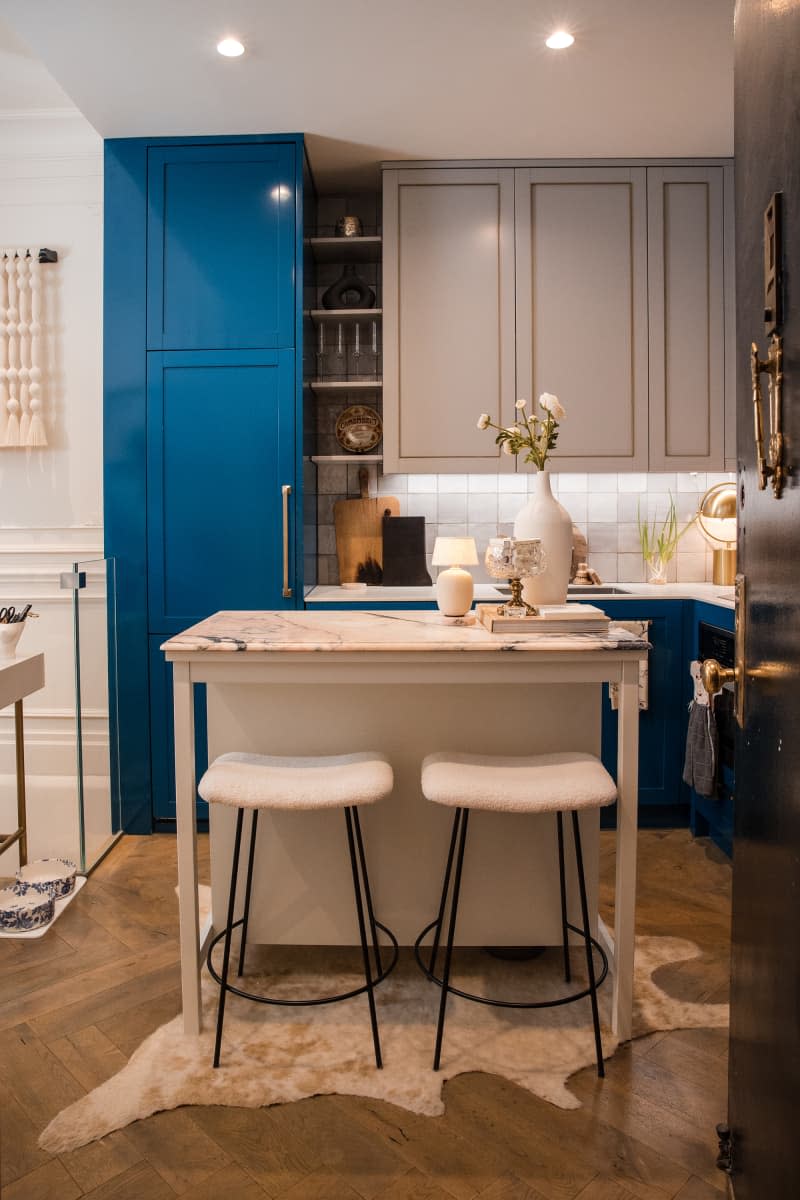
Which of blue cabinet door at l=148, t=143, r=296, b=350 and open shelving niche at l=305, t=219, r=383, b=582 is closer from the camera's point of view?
blue cabinet door at l=148, t=143, r=296, b=350

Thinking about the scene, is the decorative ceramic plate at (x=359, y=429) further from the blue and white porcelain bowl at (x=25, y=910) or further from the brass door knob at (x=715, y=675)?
the brass door knob at (x=715, y=675)

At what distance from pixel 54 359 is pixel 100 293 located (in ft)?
1.18

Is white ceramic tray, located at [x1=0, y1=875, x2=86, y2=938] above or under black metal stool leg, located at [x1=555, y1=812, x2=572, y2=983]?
under

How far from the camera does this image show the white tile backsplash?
393 centimetres

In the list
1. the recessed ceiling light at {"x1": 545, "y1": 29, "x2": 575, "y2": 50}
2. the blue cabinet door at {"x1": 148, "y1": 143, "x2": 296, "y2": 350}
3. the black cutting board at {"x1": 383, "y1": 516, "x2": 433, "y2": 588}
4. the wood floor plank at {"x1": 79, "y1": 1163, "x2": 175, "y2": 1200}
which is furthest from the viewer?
the black cutting board at {"x1": 383, "y1": 516, "x2": 433, "y2": 588}

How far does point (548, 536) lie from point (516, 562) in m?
0.19

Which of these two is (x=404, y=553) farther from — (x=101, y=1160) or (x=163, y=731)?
(x=101, y=1160)

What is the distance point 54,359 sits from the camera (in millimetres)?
3730

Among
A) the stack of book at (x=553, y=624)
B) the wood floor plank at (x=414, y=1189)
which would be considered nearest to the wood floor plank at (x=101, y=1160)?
the wood floor plank at (x=414, y=1189)

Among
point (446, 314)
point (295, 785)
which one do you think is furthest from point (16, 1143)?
point (446, 314)

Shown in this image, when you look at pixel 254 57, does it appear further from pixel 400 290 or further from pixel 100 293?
pixel 100 293

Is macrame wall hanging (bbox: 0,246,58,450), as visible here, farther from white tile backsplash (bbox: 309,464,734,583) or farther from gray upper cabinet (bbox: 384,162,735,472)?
gray upper cabinet (bbox: 384,162,735,472)

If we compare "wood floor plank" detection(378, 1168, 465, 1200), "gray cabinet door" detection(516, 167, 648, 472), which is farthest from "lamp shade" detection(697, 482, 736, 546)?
"wood floor plank" detection(378, 1168, 465, 1200)

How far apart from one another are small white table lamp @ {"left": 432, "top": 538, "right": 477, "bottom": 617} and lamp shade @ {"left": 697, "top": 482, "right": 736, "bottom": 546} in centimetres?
181
